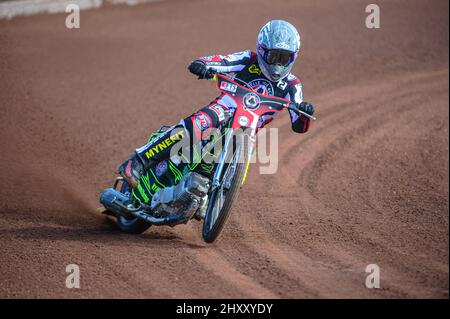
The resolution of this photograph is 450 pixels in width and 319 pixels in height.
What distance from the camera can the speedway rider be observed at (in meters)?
7.12

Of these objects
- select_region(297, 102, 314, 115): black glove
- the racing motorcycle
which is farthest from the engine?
select_region(297, 102, 314, 115): black glove

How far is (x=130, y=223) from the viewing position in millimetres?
8008

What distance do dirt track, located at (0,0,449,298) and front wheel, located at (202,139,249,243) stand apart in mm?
266

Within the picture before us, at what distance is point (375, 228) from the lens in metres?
8.03

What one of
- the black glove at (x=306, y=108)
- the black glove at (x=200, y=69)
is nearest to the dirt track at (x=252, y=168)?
the black glove at (x=306, y=108)

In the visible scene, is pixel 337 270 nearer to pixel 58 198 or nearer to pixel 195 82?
→ pixel 58 198

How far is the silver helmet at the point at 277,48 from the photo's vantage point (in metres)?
7.10

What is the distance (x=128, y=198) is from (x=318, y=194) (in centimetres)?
290

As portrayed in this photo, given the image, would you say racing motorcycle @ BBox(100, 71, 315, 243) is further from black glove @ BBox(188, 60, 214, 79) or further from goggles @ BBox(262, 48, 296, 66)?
goggles @ BBox(262, 48, 296, 66)

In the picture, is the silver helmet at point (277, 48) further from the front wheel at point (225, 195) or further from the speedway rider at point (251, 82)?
the front wheel at point (225, 195)

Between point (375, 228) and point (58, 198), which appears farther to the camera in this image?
point (58, 198)

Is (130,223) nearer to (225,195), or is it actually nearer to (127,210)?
(127,210)

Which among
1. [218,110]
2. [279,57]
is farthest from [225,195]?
[279,57]

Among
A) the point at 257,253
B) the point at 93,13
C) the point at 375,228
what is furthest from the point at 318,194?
the point at 93,13
